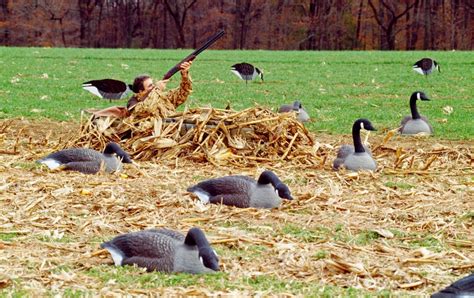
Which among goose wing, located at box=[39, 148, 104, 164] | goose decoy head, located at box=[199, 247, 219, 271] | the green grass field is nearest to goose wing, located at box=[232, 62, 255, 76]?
the green grass field

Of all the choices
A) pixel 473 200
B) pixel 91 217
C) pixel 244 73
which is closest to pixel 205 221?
pixel 91 217

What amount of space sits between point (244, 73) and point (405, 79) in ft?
17.0

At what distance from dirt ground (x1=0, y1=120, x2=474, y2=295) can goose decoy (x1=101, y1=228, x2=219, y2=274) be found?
19cm

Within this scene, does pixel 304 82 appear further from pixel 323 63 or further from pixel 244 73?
pixel 323 63

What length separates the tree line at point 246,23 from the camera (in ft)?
192

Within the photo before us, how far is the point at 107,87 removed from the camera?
18.7 metres

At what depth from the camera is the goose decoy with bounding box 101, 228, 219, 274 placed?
630 centimetres

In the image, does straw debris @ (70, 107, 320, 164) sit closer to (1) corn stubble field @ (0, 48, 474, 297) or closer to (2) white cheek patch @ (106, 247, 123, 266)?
(1) corn stubble field @ (0, 48, 474, 297)

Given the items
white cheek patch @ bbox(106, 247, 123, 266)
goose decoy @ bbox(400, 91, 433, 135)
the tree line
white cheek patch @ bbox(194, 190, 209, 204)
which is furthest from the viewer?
the tree line

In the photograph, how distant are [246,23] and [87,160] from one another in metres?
51.2

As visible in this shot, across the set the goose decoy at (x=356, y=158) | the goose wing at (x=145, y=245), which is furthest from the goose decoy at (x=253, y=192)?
the goose decoy at (x=356, y=158)

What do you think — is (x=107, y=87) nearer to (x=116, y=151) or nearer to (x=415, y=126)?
(x=415, y=126)

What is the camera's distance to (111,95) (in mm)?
18969

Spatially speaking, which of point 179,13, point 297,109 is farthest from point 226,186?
point 179,13
